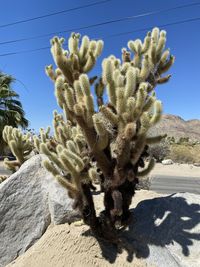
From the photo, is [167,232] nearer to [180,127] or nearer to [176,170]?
[176,170]

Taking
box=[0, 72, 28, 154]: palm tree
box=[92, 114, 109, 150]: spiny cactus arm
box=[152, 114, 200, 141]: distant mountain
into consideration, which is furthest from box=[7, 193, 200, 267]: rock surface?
box=[152, 114, 200, 141]: distant mountain

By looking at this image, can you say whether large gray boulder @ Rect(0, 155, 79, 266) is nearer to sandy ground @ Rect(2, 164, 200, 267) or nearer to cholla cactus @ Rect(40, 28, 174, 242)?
sandy ground @ Rect(2, 164, 200, 267)

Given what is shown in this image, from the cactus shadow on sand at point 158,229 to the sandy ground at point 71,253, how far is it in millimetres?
44

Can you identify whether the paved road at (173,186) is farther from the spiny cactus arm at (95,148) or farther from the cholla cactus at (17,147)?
the spiny cactus arm at (95,148)

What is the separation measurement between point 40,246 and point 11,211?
2.65ft

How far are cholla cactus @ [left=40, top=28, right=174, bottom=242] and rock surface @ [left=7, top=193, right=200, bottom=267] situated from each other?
0.85 ft

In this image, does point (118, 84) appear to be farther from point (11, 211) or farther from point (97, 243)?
point (11, 211)

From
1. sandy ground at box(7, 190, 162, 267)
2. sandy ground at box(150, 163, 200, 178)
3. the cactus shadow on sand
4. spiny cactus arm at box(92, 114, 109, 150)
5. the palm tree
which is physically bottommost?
sandy ground at box(7, 190, 162, 267)

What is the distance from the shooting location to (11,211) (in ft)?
18.8

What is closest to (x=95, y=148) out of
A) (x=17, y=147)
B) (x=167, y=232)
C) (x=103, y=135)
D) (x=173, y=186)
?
(x=103, y=135)

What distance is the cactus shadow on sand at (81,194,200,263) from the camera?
5094 millimetres

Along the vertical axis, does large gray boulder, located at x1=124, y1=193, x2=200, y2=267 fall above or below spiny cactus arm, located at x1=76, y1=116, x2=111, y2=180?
below

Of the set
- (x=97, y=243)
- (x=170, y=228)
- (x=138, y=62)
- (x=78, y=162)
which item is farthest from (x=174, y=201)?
(x=138, y=62)

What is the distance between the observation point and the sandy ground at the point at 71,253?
16.0 ft
